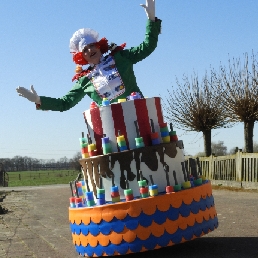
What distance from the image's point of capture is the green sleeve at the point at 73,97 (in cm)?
538

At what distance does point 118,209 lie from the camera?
14.5ft

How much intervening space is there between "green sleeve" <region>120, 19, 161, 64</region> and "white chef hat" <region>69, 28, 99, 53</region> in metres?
0.37

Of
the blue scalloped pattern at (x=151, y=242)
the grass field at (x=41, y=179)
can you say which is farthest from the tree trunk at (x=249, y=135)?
the grass field at (x=41, y=179)

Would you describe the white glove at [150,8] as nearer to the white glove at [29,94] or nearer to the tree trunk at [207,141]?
the white glove at [29,94]

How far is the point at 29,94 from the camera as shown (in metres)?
5.10

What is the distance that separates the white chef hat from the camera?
5.32 m

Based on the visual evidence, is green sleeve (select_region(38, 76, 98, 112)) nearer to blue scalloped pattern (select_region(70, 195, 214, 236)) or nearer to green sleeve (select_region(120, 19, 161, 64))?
green sleeve (select_region(120, 19, 161, 64))

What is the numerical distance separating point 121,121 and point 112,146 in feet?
0.87

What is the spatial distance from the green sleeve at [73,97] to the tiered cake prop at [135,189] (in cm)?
58

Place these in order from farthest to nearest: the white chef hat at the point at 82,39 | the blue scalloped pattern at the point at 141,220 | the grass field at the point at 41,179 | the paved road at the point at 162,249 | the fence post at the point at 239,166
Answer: the grass field at the point at 41,179 < the fence post at the point at 239,166 < the white chef hat at the point at 82,39 < the paved road at the point at 162,249 < the blue scalloped pattern at the point at 141,220

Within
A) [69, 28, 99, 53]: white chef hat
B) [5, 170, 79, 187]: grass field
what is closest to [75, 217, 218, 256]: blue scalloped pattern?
[69, 28, 99, 53]: white chef hat

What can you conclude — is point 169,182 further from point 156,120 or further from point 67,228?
point 67,228

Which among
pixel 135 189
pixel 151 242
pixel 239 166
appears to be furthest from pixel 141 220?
pixel 239 166

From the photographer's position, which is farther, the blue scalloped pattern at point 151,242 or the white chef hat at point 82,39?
the white chef hat at point 82,39
